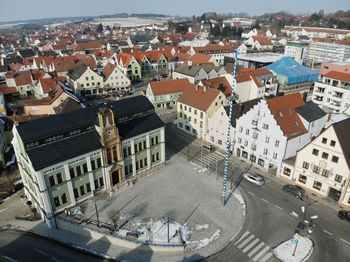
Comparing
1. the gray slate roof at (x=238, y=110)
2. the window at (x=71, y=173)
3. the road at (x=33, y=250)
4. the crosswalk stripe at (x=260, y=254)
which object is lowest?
the road at (x=33, y=250)

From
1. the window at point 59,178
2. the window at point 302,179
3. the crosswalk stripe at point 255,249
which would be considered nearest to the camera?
the crosswalk stripe at point 255,249

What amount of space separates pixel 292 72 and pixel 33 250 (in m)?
106

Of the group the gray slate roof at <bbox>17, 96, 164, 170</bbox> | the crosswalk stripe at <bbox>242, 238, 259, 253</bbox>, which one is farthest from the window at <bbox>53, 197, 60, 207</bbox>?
the crosswalk stripe at <bbox>242, 238, 259, 253</bbox>

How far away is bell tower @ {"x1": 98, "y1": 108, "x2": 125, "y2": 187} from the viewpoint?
4866 centimetres

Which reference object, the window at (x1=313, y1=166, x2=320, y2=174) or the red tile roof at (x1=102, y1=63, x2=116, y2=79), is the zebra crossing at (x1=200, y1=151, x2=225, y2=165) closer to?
the window at (x1=313, y1=166, x2=320, y2=174)

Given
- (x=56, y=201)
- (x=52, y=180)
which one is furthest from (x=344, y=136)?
(x=56, y=201)

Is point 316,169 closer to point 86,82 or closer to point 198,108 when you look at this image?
point 198,108

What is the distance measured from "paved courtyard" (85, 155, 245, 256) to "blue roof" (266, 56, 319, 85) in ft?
230

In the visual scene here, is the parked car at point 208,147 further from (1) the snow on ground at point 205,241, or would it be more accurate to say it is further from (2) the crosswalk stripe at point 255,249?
(2) the crosswalk stripe at point 255,249

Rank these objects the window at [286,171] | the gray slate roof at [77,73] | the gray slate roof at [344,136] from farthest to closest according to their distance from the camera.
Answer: the gray slate roof at [77,73] < the window at [286,171] < the gray slate roof at [344,136]

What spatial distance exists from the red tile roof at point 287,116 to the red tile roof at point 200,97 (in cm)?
1745

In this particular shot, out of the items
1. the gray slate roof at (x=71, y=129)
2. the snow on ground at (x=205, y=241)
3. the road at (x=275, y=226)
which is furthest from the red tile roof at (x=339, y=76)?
the snow on ground at (x=205, y=241)

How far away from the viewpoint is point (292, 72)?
365 ft

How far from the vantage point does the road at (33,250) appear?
4025 cm
